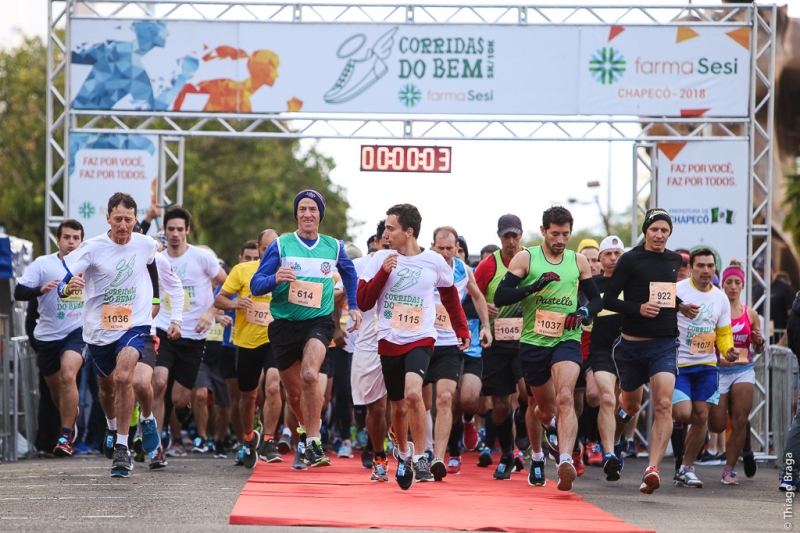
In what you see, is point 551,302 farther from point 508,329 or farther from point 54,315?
point 54,315

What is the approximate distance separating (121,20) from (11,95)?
2606 cm

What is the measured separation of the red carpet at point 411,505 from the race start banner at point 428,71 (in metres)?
6.99

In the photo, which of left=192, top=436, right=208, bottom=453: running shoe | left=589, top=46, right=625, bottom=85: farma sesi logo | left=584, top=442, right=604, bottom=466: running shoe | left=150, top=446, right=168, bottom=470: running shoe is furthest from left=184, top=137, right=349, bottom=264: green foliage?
left=150, top=446, right=168, bottom=470: running shoe

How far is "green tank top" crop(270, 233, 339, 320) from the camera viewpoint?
1027cm

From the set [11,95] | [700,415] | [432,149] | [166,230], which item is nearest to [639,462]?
[700,415]

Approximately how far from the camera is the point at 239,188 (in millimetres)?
43094

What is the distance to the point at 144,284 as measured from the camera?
1021cm

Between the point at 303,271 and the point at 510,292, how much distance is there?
179 cm

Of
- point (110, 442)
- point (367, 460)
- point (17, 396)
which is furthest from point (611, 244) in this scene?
point (17, 396)

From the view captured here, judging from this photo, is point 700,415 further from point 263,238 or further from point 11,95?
point 11,95

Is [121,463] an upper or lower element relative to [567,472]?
lower

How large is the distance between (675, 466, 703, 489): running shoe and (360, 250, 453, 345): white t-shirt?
311 centimetres

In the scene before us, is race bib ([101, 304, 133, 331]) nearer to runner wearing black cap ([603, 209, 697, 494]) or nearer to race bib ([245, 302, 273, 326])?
race bib ([245, 302, 273, 326])

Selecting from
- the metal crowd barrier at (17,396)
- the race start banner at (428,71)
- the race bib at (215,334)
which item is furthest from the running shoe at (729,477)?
the metal crowd barrier at (17,396)
